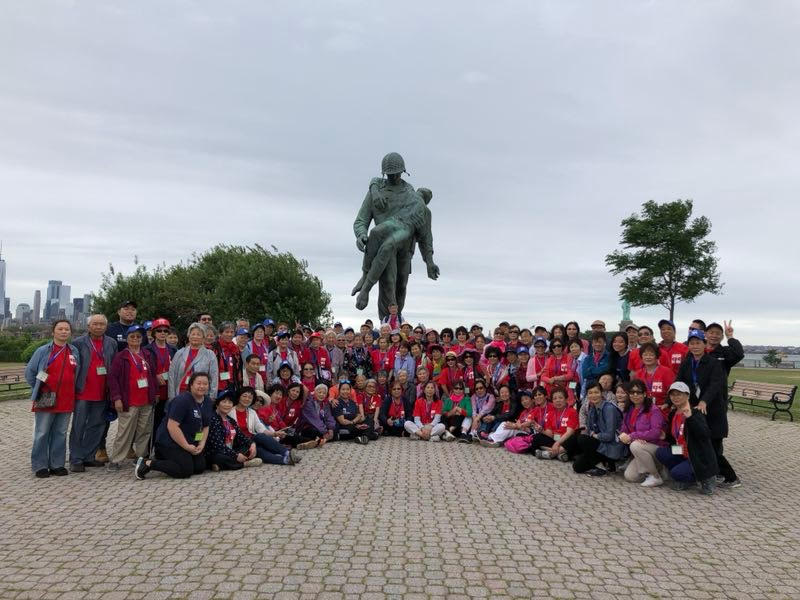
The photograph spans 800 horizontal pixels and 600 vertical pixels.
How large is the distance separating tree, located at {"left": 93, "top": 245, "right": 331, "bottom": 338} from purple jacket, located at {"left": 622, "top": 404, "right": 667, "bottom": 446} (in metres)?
23.1

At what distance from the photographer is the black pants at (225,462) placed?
6758mm

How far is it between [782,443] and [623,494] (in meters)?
5.49

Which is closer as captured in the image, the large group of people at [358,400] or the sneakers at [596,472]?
the large group of people at [358,400]

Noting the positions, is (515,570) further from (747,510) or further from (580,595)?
(747,510)

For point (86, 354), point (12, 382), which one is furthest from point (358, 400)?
point (12, 382)

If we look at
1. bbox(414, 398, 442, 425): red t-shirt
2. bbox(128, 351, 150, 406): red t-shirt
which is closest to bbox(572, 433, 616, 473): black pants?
bbox(414, 398, 442, 425): red t-shirt

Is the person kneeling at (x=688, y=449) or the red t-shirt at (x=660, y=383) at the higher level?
the red t-shirt at (x=660, y=383)

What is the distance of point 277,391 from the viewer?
821 cm

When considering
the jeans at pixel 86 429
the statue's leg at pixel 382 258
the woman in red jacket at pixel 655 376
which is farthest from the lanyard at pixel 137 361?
the woman in red jacket at pixel 655 376

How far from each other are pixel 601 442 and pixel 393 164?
729 centimetres

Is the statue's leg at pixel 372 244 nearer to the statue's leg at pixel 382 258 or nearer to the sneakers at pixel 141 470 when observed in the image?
the statue's leg at pixel 382 258

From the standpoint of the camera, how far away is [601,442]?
7277 mm

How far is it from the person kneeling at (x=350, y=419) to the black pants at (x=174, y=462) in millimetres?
2843

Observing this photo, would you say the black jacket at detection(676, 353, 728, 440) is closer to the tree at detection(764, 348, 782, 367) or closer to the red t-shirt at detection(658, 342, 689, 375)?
the red t-shirt at detection(658, 342, 689, 375)
